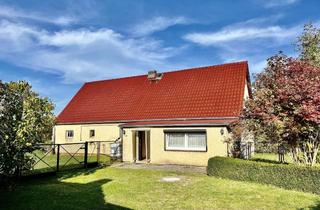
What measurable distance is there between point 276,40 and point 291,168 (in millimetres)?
13030

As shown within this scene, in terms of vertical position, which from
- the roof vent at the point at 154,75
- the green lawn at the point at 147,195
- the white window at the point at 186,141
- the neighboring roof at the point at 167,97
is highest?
the roof vent at the point at 154,75

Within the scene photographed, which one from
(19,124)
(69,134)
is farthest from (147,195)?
(69,134)

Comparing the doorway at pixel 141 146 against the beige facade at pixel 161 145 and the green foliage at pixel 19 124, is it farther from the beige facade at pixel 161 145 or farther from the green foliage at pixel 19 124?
the green foliage at pixel 19 124

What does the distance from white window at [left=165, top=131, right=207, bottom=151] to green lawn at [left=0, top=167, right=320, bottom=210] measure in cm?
382

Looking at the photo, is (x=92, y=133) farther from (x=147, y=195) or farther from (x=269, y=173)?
(x=269, y=173)

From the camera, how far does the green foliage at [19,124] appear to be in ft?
33.0

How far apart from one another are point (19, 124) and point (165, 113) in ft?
37.0

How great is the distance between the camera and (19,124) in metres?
10.6

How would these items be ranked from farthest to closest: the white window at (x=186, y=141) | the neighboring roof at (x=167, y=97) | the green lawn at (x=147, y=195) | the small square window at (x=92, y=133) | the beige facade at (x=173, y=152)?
the small square window at (x=92, y=133) → the neighboring roof at (x=167, y=97) → the white window at (x=186, y=141) → the beige facade at (x=173, y=152) → the green lawn at (x=147, y=195)

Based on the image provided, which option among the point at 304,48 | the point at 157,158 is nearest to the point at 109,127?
the point at 157,158

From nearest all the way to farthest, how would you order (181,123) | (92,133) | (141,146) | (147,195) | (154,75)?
1. (147,195)
2. (181,123)
3. (141,146)
4. (92,133)
5. (154,75)

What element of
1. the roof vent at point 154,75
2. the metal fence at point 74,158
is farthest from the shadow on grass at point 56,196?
the roof vent at point 154,75

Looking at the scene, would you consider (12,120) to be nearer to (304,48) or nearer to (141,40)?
(141,40)

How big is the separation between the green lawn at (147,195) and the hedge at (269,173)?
39cm
